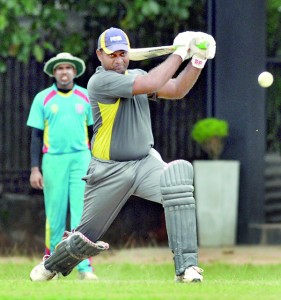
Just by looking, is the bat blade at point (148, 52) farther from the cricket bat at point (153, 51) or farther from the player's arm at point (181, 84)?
the player's arm at point (181, 84)

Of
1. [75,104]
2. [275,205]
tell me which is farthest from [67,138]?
[275,205]

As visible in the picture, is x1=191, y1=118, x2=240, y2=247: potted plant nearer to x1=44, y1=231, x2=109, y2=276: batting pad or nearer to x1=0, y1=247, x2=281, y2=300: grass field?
x1=0, y1=247, x2=281, y2=300: grass field

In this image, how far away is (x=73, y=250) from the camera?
9430 millimetres

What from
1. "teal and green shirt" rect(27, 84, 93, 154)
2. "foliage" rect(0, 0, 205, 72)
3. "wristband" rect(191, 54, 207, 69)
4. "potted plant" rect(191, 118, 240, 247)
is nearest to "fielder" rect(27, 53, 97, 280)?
"teal and green shirt" rect(27, 84, 93, 154)

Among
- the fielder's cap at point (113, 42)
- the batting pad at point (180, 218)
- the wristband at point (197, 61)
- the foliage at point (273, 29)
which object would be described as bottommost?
the batting pad at point (180, 218)

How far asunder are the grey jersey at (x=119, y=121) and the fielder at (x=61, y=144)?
2631 mm

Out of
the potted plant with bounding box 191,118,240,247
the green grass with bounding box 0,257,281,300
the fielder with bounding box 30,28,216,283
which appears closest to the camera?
the green grass with bounding box 0,257,281,300

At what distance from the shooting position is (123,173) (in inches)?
370

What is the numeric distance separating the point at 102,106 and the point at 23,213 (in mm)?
6414

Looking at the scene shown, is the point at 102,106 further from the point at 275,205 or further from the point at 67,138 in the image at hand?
the point at 275,205

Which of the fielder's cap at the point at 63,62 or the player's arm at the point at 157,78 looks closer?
the player's arm at the point at 157,78

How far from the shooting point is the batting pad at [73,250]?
370 inches

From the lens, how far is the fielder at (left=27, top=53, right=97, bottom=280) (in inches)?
477

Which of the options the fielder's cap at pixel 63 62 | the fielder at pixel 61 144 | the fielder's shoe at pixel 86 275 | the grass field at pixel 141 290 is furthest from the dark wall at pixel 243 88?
the grass field at pixel 141 290
